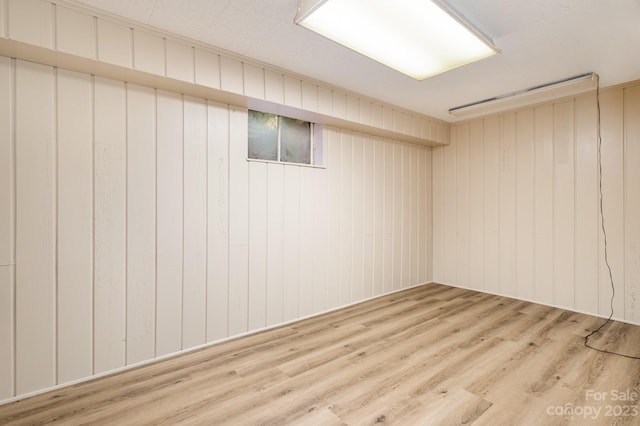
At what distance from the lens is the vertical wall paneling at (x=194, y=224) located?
2570 mm

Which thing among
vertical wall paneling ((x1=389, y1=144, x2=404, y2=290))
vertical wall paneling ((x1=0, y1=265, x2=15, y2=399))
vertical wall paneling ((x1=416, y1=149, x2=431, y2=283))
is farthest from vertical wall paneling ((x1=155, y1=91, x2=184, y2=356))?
vertical wall paneling ((x1=416, y1=149, x2=431, y2=283))

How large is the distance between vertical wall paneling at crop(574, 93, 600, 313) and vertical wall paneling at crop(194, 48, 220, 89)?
382cm

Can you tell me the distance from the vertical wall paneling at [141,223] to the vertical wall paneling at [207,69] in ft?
1.30

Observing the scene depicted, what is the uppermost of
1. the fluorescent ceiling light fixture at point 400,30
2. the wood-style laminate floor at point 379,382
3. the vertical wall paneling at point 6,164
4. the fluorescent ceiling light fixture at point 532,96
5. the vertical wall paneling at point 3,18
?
the fluorescent ceiling light fixture at point 532,96

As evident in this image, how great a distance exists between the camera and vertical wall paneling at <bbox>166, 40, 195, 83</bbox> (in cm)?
226

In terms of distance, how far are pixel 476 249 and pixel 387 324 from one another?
208 cm

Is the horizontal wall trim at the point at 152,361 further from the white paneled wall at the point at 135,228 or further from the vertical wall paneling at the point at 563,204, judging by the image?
the vertical wall paneling at the point at 563,204

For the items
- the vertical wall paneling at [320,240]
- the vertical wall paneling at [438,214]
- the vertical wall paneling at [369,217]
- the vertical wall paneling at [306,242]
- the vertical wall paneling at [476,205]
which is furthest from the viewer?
the vertical wall paneling at [438,214]

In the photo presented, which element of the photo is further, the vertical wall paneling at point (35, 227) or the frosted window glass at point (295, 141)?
the frosted window glass at point (295, 141)

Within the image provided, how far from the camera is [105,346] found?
7.32ft

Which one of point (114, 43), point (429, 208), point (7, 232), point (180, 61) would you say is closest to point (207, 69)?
point (180, 61)

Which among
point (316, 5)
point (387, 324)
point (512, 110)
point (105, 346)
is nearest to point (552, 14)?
point (316, 5)

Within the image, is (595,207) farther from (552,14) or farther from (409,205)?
(552,14)

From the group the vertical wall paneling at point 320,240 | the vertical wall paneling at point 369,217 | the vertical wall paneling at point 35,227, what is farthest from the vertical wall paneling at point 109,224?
the vertical wall paneling at point 369,217
